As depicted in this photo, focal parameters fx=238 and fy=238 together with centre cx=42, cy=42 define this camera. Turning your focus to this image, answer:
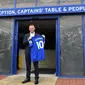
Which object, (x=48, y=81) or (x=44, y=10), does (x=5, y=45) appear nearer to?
(x=44, y=10)

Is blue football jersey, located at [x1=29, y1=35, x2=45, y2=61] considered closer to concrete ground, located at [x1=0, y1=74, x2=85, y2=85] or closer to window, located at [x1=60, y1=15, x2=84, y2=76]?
concrete ground, located at [x1=0, y1=74, x2=85, y2=85]

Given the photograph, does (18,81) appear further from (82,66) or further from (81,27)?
(81,27)

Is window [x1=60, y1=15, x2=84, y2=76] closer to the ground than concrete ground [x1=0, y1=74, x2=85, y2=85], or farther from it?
farther from it

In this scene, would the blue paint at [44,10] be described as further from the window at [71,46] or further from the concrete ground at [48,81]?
the concrete ground at [48,81]

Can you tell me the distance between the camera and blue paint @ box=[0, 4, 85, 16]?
9.80 meters

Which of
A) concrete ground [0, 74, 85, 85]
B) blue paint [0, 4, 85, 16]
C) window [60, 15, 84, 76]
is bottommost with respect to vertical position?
concrete ground [0, 74, 85, 85]

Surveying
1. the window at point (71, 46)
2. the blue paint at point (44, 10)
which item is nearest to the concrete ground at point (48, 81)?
the window at point (71, 46)

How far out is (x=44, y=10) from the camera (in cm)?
1008

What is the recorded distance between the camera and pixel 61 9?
993 centimetres

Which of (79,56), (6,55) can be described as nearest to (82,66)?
(79,56)

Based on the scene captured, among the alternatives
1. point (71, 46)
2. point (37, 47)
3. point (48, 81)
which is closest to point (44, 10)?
point (71, 46)

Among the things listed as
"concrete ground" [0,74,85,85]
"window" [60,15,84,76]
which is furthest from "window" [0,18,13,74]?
"window" [60,15,84,76]

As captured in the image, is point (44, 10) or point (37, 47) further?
point (44, 10)

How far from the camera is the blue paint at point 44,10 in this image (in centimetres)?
980
